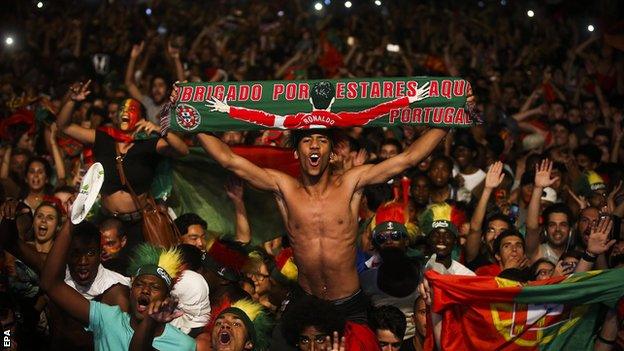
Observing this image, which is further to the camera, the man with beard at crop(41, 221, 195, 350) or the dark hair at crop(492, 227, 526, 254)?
the dark hair at crop(492, 227, 526, 254)

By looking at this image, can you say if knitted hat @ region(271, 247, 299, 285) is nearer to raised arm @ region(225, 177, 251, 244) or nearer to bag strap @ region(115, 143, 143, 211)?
raised arm @ region(225, 177, 251, 244)

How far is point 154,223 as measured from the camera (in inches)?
317

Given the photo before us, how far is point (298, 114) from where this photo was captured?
712cm

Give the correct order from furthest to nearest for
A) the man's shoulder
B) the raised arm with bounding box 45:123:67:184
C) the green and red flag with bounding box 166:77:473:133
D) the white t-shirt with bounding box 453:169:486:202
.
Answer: the raised arm with bounding box 45:123:67:184
the white t-shirt with bounding box 453:169:486:202
the green and red flag with bounding box 166:77:473:133
the man's shoulder

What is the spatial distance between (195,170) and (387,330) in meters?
2.37

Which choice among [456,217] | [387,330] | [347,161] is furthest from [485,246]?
[387,330]

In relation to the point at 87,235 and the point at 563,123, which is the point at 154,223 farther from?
the point at 563,123

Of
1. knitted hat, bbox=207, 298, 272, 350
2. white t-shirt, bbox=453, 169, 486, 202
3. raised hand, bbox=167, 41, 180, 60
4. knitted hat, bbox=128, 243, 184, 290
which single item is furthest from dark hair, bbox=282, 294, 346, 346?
raised hand, bbox=167, 41, 180, 60

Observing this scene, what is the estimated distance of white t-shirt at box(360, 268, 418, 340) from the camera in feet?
24.2

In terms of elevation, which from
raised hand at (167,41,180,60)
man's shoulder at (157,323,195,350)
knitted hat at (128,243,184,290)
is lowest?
man's shoulder at (157,323,195,350)

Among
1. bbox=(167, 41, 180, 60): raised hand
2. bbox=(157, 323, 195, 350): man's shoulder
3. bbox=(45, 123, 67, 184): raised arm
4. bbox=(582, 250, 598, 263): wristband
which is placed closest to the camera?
bbox=(157, 323, 195, 350): man's shoulder

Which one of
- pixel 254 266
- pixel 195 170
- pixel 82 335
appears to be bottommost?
pixel 82 335

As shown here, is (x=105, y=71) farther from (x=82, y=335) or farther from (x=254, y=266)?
(x=82, y=335)

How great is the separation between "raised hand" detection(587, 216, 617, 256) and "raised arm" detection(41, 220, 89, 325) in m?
2.87
